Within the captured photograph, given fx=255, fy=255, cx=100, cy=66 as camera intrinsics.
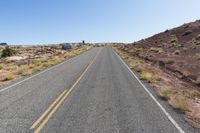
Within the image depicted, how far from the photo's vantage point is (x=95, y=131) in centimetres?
758

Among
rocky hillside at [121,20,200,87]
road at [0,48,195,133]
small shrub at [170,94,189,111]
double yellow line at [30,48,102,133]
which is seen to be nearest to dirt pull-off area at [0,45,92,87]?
road at [0,48,195,133]

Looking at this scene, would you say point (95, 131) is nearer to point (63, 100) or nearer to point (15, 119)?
point (15, 119)

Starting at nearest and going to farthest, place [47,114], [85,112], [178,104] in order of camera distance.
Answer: [47,114]
[85,112]
[178,104]

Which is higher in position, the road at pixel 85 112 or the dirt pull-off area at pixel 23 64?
the road at pixel 85 112

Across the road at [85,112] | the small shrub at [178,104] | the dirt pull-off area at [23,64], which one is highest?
the road at [85,112]

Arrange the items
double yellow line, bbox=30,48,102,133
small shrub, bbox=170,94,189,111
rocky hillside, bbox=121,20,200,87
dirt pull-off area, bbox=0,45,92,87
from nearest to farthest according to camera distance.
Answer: double yellow line, bbox=30,48,102,133 < small shrub, bbox=170,94,189,111 < dirt pull-off area, bbox=0,45,92,87 < rocky hillside, bbox=121,20,200,87

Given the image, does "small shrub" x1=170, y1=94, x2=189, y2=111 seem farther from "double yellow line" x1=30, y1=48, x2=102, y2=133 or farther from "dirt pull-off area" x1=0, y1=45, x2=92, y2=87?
"dirt pull-off area" x1=0, y1=45, x2=92, y2=87

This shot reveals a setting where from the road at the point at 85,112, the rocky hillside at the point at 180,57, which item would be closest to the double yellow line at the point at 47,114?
the road at the point at 85,112

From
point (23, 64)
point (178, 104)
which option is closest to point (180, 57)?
point (23, 64)

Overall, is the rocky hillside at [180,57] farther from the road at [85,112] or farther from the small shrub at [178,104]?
the road at [85,112]

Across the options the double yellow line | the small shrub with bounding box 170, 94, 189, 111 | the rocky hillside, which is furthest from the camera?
the rocky hillside

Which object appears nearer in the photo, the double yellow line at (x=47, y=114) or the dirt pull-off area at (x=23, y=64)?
the double yellow line at (x=47, y=114)

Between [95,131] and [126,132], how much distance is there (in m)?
0.92

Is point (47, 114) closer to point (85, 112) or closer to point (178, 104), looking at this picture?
point (85, 112)
